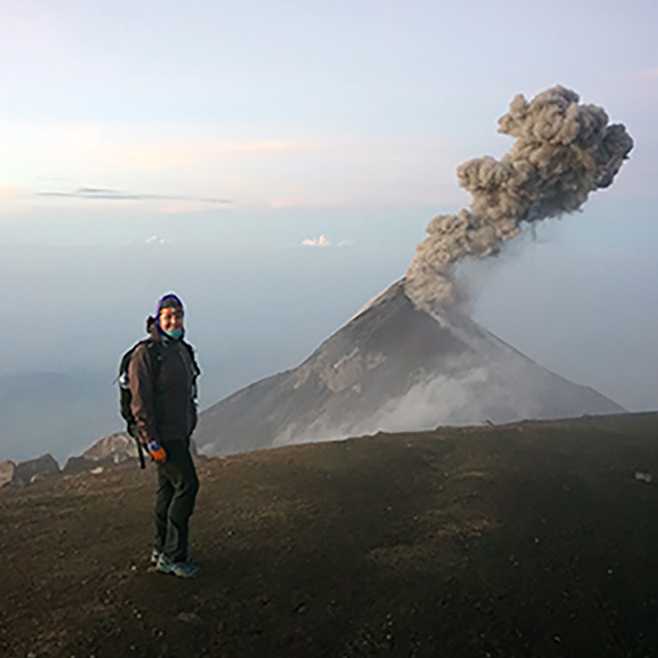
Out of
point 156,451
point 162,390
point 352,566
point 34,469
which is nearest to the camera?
point 156,451

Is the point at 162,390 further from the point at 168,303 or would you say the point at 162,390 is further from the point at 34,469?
the point at 34,469

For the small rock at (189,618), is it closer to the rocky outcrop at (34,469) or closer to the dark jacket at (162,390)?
the dark jacket at (162,390)

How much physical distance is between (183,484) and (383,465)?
258 inches

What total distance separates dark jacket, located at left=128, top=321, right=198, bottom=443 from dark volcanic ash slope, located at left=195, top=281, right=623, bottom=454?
3117 cm

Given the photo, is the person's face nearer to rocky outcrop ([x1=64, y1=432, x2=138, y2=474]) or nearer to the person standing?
the person standing

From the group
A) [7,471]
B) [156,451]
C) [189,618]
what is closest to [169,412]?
[156,451]

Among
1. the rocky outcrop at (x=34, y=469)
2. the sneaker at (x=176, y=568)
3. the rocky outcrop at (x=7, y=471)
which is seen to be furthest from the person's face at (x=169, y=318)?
the rocky outcrop at (x=7, y=471)

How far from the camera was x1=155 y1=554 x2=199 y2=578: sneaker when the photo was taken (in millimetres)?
7500

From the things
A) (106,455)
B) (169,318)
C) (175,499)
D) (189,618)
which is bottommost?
(189,618)

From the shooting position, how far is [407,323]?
161ft

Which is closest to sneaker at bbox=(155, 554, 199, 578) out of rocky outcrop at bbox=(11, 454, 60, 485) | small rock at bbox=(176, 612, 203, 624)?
small rock at bbox=(176, 612, 203, 624)

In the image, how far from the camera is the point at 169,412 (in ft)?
23.8

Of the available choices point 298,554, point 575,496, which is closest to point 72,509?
point 298,554

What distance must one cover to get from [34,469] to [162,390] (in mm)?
18218
